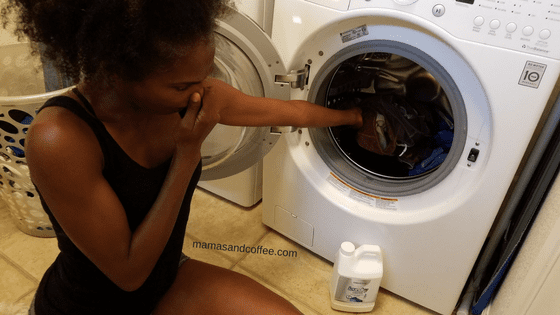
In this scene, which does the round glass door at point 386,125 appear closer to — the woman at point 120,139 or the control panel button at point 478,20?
the control panel button at point 478,20

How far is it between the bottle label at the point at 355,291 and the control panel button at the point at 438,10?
2.44ft

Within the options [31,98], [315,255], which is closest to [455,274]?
[315,255]

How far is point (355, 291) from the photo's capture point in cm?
123

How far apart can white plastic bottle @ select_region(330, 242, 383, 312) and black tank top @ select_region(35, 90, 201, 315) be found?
53cm

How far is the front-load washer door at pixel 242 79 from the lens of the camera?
1.00 metres

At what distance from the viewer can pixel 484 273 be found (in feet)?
4.20

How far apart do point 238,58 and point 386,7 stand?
0.37 meters

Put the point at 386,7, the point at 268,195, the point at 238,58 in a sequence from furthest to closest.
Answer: the point at 268,195 < the point at 238,58 < the point at 386,7

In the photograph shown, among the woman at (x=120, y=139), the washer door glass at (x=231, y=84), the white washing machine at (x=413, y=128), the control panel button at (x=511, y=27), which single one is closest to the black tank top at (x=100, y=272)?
the woman at (x=120, y=139)

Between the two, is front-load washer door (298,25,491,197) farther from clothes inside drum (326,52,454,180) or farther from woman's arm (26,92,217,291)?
woman's arm (26,92,217,291)

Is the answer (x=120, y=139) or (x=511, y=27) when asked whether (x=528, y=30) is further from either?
(x=120, y=139)

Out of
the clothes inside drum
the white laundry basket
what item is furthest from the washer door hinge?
the white laundry basket

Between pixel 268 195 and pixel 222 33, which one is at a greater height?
pixel 222 33

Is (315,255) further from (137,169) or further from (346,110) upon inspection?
(137,169)
